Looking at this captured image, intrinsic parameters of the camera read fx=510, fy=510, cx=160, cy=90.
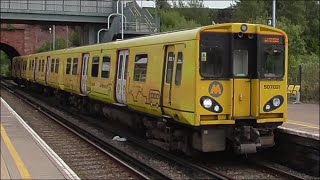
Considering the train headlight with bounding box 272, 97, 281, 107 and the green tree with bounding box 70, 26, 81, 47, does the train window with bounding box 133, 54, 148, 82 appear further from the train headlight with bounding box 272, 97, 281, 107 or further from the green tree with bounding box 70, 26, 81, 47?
the green tree with bounding box 70, 26, 81, 47

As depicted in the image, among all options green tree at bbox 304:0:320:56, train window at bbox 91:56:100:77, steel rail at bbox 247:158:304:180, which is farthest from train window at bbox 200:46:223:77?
green tree at bbox 304:0:320:56

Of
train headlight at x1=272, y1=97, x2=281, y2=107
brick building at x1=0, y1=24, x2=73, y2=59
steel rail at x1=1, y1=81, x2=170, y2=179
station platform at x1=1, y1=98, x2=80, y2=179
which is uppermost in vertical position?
brick building at x1=0, y1=24, x2=73, y2=59

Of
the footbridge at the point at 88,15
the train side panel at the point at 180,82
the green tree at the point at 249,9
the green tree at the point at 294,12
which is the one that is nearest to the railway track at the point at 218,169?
the train side panel at the point at 180,82

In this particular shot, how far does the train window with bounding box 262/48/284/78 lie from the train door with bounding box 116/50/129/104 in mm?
4457

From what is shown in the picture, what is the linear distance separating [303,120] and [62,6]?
28616 millimetres

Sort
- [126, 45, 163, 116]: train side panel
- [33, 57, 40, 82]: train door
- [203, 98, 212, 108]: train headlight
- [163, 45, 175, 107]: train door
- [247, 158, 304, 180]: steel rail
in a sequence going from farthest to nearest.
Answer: [33, 57, 40, 82]: train door < [126, 45, 163, 116]: train side panel < [163, 45, 175, 107]: train door < [203, 98, 212, 108]: train headlight < [247, 158, 304, 180]: steel rail

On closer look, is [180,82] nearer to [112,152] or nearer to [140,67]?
[140,67]

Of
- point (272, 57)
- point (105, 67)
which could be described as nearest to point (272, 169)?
point (272, 57)

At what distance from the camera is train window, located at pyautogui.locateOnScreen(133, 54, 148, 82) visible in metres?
12.1

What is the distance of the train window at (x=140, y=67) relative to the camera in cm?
1212

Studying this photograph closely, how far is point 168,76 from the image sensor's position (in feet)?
35.3

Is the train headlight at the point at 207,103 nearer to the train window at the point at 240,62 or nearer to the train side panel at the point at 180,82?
the train side panel at the point at 180,82

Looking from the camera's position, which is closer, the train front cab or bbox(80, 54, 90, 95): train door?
the train front cab

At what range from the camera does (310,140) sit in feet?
32.9
